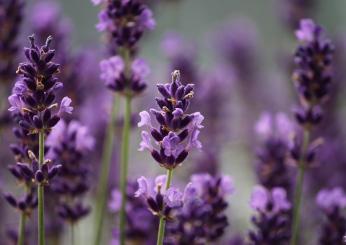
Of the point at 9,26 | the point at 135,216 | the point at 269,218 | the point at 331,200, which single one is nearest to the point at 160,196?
the point at 269,218

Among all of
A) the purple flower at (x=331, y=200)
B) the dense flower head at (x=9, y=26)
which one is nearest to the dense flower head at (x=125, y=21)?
the dense flower head at (x=9, y=26)

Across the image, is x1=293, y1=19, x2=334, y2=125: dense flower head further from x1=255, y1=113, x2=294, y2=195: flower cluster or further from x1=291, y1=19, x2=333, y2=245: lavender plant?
x1=255, y1=113, x2=294, y2=195: flower cluster

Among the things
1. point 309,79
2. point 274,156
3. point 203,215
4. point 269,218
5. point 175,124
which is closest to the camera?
point 175,124

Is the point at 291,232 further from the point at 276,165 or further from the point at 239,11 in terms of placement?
the point at 239,11

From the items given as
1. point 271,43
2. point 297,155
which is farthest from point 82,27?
point 297,155

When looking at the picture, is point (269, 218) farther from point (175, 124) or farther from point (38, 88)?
point (38, 88)

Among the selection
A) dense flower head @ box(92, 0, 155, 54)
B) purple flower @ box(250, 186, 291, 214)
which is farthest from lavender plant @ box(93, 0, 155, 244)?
purple flower @ box(250, 186, 291, 214)
